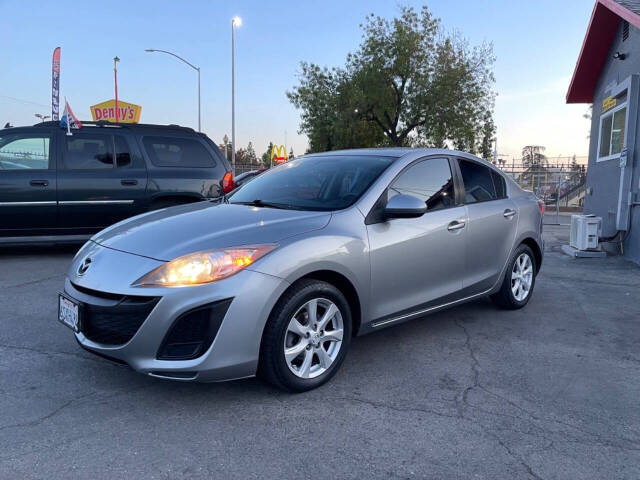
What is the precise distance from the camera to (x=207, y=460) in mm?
2508

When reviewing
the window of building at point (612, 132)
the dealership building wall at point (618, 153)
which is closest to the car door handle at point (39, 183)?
the dealership building wall at point (618, 153)

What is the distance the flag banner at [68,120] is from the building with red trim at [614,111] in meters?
8.43

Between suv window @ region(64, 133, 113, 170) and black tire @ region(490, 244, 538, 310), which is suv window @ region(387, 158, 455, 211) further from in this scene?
suv window @ region(64, 133, 113, 170)

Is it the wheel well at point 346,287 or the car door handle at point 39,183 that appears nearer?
the wheel well at point 346,287

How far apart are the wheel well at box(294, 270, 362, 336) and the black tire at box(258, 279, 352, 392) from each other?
73 millimetres

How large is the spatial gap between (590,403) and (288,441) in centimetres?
190

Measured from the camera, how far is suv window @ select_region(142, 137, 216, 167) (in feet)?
26.0

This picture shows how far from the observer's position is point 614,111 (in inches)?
412

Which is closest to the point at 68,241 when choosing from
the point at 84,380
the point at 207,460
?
the point at 84,380

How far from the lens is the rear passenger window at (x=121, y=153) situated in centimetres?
777

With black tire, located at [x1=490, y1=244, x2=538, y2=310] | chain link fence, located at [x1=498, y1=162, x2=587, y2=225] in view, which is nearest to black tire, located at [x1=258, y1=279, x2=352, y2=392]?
black tire, located at [x1=490, y1=244, x2=538, y2=310]

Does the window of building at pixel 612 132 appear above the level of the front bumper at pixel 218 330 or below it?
above

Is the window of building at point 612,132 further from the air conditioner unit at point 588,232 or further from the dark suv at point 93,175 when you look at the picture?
the dark suv at point 93,175

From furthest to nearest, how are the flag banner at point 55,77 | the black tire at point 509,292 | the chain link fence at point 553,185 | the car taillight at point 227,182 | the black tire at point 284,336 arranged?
the flag banner at point 55,77 < the chain link fence at point 553,185 < the car taillight at point 227,182 < the black tire at point 509,292 < the black tire at point 284,336
